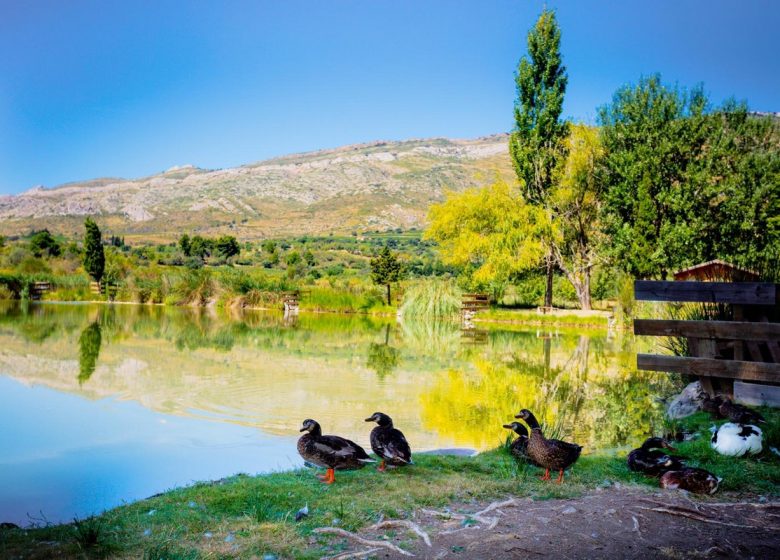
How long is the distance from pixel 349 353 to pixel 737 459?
37.8 ft

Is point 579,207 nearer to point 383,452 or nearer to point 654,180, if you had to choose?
point 654,180

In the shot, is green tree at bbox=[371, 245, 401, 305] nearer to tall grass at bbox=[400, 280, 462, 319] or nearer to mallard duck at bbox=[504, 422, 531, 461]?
tall grass at bbox=[400, 280, 462, 319]

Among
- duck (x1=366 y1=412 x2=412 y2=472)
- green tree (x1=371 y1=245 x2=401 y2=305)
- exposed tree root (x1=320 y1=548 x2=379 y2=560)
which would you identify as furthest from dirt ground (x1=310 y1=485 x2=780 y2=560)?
green tree (x1=371 y1=245 x2=401 y2=305)

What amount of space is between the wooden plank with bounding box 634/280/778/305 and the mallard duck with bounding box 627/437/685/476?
7.22ft

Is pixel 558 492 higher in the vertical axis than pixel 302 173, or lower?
lower

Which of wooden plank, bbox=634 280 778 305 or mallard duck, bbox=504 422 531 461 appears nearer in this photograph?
mallard duck, bbox=504 422 531 461

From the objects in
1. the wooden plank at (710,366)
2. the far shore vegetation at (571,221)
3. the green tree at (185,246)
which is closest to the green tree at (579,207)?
the far shore vegetation at (571,221)

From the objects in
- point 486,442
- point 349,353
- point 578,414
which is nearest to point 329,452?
point 486,442

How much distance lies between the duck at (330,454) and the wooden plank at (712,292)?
403 cm

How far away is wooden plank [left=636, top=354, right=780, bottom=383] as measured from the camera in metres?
6.71

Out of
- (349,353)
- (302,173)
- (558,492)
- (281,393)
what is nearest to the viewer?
(558,492)

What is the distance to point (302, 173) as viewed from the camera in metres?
183

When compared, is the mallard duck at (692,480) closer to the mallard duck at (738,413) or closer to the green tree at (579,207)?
the mallard duck at (738,413)

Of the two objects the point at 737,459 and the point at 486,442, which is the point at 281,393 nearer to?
the point at 486,442
